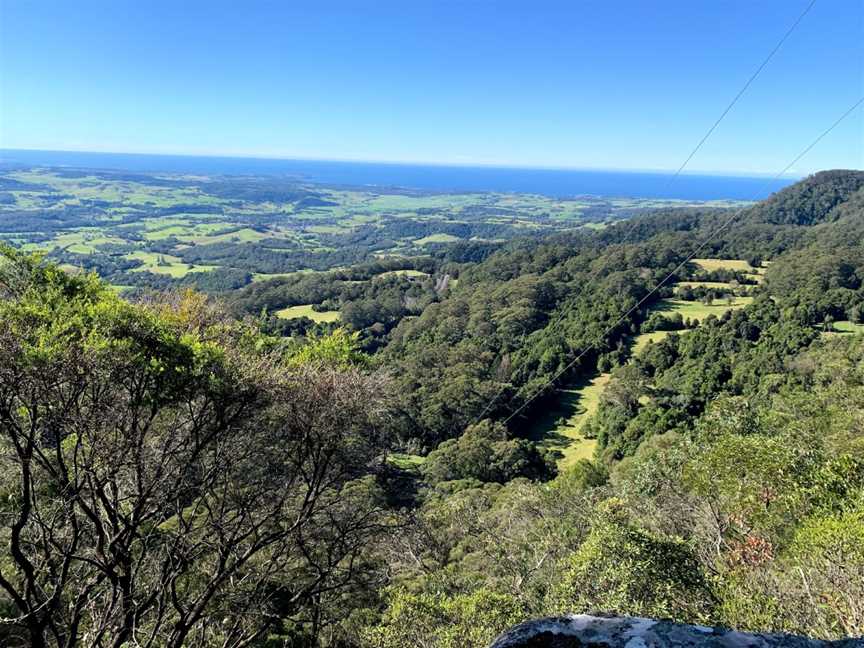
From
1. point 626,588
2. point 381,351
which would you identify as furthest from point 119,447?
point 381,351

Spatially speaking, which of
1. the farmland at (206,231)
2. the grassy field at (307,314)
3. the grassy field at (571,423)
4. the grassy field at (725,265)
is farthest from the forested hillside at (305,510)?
the farmland at (206,231)

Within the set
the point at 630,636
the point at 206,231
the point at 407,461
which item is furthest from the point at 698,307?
the point at 206,231

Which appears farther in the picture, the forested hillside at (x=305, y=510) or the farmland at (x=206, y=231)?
the farmland at (x=206, y=231)

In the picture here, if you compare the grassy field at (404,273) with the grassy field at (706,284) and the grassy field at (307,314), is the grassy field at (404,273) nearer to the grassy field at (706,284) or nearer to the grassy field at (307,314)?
the grassy field at (307,314)

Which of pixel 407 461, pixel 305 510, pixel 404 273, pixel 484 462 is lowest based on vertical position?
pixel 407 461

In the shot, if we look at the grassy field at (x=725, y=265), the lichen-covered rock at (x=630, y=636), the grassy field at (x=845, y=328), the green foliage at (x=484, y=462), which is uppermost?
the lichen-covered rock at (x=630, y=636)

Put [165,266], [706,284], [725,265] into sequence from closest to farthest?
[706,284]
[725,265]
[165,266]

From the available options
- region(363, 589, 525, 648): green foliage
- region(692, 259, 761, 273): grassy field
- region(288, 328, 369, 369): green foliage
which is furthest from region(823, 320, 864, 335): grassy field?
region(288, 328, 369, 369): green foliage

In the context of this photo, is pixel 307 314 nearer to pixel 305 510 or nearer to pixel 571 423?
pixel 571 423
